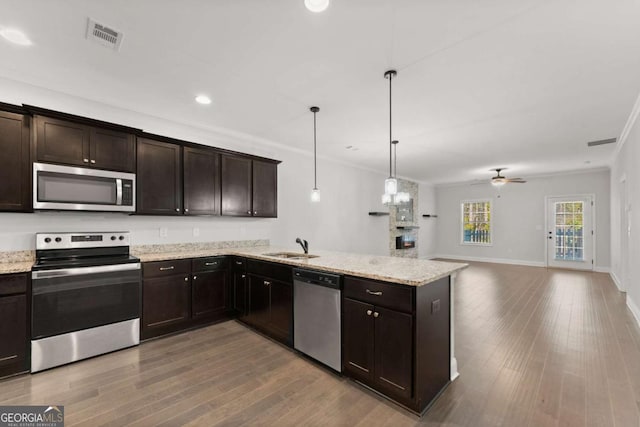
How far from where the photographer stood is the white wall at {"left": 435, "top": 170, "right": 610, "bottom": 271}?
7469 mm

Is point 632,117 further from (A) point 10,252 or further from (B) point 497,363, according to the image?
(A) point 10,252

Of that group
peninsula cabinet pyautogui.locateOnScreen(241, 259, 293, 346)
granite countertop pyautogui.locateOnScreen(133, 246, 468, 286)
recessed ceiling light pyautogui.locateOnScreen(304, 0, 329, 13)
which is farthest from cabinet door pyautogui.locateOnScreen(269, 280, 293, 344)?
recessed ceiling light pyautogui.locateOnScreen(304, 0, 329, 13)

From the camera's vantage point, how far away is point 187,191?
3709 mm

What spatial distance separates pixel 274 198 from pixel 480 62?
3.26 meters

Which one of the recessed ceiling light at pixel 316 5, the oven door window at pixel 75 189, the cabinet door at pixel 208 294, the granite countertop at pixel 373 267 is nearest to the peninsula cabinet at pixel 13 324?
the granite countertop at pixel 373 267

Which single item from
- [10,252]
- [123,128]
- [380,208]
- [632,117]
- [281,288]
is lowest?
[281,288]

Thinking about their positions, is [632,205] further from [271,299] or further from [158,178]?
[158,178]

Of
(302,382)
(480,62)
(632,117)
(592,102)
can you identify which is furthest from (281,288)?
(632,117)

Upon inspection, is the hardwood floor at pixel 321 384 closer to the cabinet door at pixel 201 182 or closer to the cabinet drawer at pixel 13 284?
the cabinet drawer at pixel 13 284

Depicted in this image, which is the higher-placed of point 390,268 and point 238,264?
point 390,268

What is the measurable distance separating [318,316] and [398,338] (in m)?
0.83

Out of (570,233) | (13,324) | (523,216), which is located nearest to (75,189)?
(13,324)

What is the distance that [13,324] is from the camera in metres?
2.40

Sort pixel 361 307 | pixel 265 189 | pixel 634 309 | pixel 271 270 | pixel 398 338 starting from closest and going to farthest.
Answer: pixel 398 338
pixel 361 307
pixel 271 270
pixel 634 309
pixel 265 189
